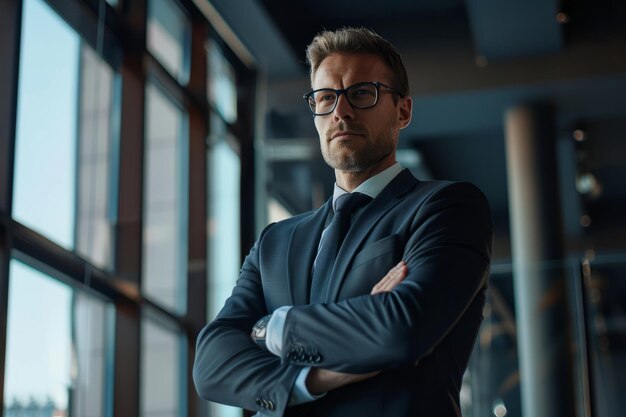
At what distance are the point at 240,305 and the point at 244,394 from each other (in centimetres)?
25

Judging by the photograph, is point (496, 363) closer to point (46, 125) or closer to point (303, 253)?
point (46, 125)

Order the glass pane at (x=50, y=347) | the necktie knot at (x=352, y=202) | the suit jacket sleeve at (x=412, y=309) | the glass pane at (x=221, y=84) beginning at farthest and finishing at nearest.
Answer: the glass pane at (x=221, y=84) → the glass pane at (x=50, y=347) → the necktie knot at (x=352, y=202) → the suit jacket sleeve at (x=412, y=309)

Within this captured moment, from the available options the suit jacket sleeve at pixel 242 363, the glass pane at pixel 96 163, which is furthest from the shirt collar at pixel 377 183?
the glass pane at pixel 96 163

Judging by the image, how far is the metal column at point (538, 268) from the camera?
571 cm

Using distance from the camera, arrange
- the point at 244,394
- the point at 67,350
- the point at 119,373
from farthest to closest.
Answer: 1. the point at 119,373
2. the point at 67,350
3. the point at 244,394

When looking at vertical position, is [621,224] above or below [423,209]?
above

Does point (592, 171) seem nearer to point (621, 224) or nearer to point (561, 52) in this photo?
point (621, 224)

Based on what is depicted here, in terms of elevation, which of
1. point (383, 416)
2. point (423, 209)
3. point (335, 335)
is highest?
point (423, 209)

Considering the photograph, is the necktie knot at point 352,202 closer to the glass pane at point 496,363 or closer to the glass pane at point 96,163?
the glass pane at point 96,163

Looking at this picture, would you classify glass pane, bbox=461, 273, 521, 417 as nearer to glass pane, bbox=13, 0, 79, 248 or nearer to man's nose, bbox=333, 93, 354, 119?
glass pane, bbox=13, 0, 79, 248

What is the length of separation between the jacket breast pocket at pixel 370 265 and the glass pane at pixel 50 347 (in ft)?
9.19

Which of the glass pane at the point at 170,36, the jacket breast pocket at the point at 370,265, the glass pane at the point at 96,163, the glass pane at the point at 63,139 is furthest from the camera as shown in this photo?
the glass pane at the point at 170,36

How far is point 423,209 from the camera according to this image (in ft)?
5.82

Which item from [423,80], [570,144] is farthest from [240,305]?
[570,144]
